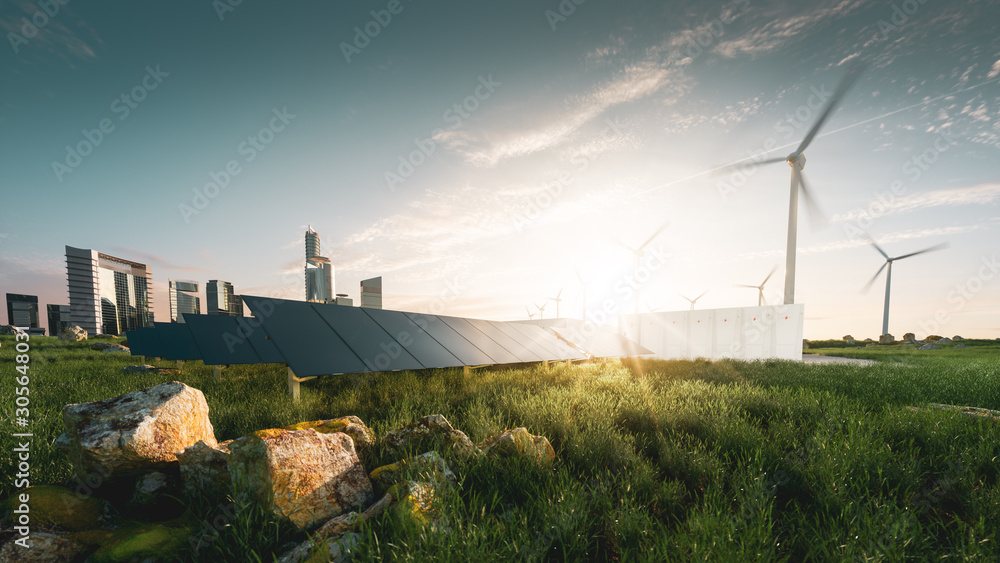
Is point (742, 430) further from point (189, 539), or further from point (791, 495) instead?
point (189, 539)

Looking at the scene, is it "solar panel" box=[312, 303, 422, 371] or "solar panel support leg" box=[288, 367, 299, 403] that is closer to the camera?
"solar panel support leg" box=[288, 367, 299, 403]

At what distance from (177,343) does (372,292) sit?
7787cm

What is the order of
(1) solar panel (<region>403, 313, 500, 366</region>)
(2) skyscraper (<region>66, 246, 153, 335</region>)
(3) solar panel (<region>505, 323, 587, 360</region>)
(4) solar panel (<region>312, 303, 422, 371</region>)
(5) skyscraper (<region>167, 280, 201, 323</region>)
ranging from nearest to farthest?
(4) solar panel (<region>312, 303, 422, 371</region>) → (1) solar panel (<region>403, 313, 500, 366</region>) → (3) solar panel (<region>505, 323, 587, 360</region>) → (2) skyscraper (<region>66, 246, 153, 335</region>) → (5) skyscraper (<region>167, 280, 201, 323</region>)

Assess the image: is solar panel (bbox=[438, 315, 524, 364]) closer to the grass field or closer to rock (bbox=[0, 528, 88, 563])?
the grass field

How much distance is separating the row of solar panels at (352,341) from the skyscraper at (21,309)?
482 feet

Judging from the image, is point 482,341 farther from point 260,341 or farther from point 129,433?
point 129,433

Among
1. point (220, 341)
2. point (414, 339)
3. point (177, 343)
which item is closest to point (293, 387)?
point (414, 339)

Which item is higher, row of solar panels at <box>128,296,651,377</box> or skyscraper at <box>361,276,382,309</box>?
row of solar panels at <box>128,296,651,377</box>

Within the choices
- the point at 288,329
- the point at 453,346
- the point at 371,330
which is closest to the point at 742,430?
the point at 453,346

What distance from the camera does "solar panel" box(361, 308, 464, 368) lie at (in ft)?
30.0

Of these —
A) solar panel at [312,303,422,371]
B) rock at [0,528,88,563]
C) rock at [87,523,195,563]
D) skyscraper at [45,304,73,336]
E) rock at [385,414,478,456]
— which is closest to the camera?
rock at [0,528,88,563]

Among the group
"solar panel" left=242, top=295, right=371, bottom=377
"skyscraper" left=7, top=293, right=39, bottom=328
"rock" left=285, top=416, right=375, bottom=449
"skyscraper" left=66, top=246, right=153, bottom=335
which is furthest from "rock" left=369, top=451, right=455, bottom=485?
"skyscraper" left=7, top=293, right=39, bottom=328

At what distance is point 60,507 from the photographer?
3.27 metres

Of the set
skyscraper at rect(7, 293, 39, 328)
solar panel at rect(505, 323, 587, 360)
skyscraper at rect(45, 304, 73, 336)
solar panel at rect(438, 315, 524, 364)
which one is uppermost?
solar panel at rect(438, 315, 524, 364)
